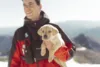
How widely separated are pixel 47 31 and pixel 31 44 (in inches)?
9.1

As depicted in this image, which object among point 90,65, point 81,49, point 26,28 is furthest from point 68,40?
point 81,49

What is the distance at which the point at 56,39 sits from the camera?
2.52 meters

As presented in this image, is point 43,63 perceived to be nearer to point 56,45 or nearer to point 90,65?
point 56,45

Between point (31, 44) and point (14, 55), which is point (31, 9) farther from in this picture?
point (14, 55)

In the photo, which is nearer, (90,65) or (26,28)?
(26,28)

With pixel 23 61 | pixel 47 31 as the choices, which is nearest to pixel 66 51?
pixel 47 31

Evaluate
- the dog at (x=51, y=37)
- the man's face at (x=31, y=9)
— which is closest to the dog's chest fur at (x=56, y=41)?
the dog at (x=51, y=37)

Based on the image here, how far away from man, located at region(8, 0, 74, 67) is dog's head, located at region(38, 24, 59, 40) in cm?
9

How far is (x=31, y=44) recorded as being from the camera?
2.62m

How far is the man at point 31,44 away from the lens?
101 inches

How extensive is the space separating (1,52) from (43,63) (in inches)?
282

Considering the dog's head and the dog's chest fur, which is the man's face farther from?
the dog's chest fur

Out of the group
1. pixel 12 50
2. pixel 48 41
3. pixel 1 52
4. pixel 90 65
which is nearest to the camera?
pixel 48 41

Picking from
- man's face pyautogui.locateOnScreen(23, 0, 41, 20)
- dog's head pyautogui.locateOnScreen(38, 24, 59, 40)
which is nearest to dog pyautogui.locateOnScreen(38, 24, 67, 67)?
dog's head pyautogui.locateOnScreen(38, 24, 59, 40)
